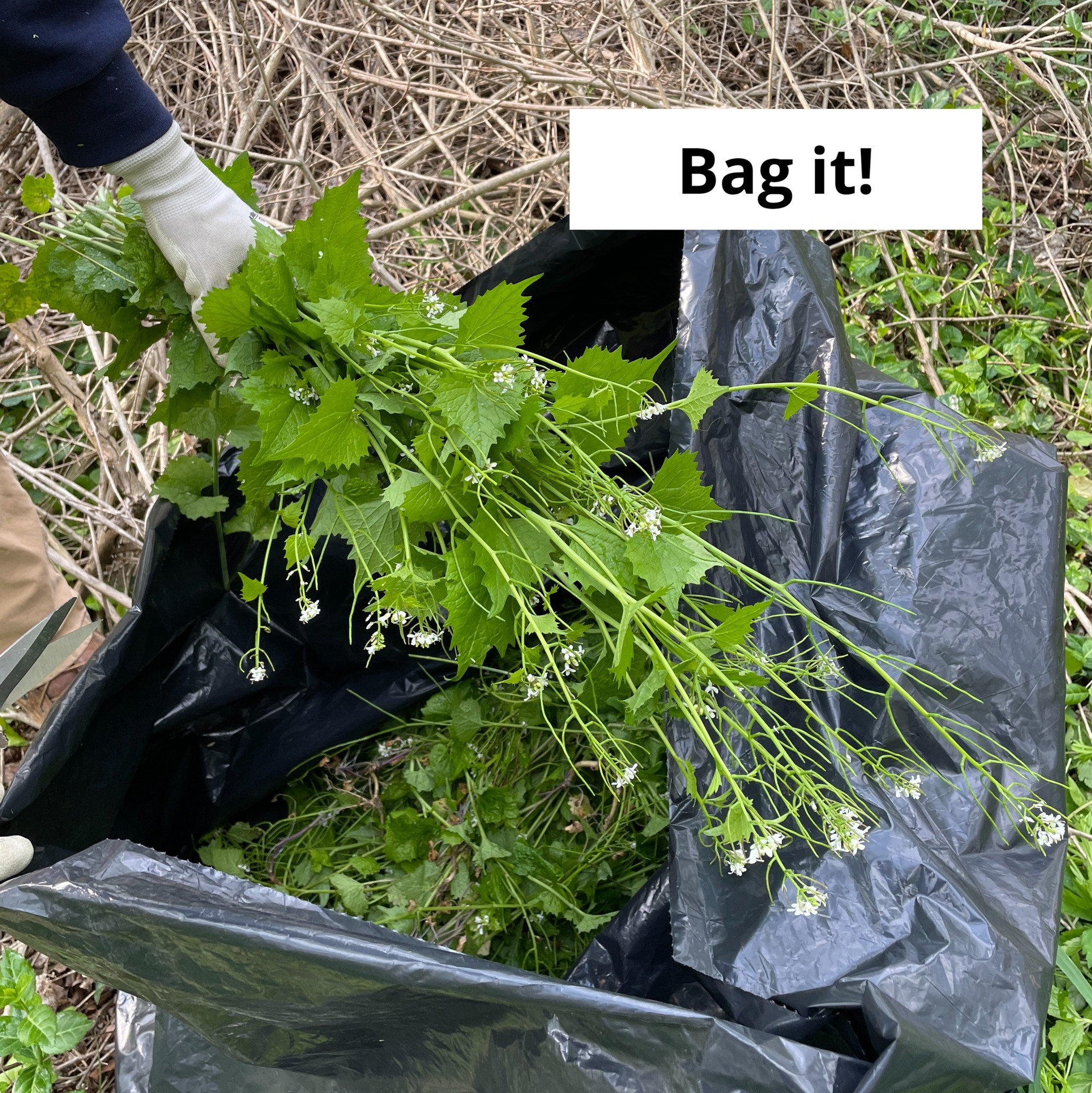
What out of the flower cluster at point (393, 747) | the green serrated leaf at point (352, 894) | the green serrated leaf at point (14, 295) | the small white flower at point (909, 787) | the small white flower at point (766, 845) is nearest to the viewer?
the small white flower at point (766, 845)

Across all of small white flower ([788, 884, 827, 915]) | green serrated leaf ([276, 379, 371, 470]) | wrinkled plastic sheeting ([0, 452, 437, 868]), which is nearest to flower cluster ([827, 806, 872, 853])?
Result: small white flower ([788, 884, 827, 915])

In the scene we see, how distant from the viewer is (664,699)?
996 millimetres

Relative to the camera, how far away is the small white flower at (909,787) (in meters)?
0.75

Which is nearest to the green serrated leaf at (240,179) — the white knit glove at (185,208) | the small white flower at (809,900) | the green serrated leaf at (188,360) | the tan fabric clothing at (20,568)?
the white knit glove at (185,208)

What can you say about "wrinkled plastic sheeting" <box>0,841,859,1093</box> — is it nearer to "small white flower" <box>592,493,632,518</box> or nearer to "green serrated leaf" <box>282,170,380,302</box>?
"small white flower" <box>592,493,632,518</box>

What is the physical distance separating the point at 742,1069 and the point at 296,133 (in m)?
1.81

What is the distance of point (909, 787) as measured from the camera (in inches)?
29.9

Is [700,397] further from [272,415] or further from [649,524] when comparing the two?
[272,415]

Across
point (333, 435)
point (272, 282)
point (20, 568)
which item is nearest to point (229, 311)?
point (272, 282)

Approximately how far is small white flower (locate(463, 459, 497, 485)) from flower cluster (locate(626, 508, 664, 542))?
13 cm

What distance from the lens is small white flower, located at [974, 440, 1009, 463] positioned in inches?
33.1

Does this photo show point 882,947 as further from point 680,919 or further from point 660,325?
point 660,325

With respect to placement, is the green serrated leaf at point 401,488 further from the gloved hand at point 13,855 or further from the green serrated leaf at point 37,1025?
the green serrated leaf at point 37,1025

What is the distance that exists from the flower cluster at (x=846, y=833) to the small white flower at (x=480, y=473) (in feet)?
1.29
